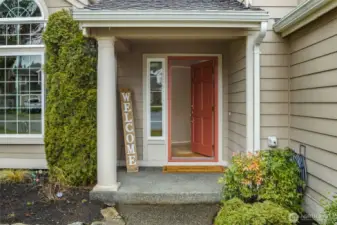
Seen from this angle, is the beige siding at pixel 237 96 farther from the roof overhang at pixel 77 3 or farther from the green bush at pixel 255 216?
the roof overhang at pixel 77 3

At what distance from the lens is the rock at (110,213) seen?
379cm

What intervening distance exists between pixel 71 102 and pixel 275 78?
301 centimetres

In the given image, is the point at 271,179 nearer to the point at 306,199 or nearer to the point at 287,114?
the point at 306,199

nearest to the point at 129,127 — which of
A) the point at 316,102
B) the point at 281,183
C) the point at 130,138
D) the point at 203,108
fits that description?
the point at 130,138

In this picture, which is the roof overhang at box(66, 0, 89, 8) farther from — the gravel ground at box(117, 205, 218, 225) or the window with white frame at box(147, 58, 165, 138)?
the gravel ground at box(117, 205, 218, 225)

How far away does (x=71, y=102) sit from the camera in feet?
15.4

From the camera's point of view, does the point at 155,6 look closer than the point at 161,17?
No

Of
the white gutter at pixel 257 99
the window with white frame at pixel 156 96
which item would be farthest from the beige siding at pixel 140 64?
the white gutter at pixel 257 99

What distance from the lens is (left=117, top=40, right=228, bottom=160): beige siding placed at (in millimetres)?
6070

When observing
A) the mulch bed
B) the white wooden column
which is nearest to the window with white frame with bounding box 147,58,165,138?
the white wooden column

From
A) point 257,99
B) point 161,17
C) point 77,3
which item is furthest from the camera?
point 77,3

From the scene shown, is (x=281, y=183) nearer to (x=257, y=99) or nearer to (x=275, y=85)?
(x=257, y=99)

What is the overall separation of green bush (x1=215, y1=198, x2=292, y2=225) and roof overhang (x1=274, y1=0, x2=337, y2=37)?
211 centimetres

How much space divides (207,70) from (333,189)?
3634 mm
